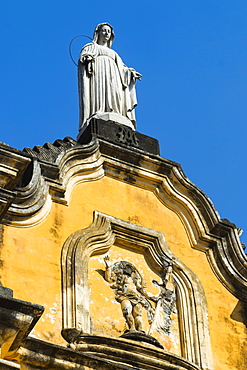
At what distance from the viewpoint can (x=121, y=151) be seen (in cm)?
1839

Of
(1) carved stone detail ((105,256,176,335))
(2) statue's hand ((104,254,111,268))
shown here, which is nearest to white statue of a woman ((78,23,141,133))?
(2) statue's hand ((104,254,111,268))

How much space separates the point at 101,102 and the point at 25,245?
4.06m

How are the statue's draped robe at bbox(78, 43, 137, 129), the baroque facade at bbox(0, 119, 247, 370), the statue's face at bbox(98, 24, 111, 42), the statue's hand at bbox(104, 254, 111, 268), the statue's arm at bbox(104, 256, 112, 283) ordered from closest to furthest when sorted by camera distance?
the baroque facade at bbox(0, 119, 247, 370) → the statue's arm at bbox(104, 256, 112, 283) → the statue's hand at bbox(104, 254, 111, 268) → the statue's draped robe at bbox(78, 43, 137, 129) → the statue's face at bbox(98, 24, 111, 42)

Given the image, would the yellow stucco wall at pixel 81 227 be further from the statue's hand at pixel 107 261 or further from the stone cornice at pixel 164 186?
the statue's hand at pixel 107 261

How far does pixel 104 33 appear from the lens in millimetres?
20781

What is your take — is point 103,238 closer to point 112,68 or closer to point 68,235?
point 68,235

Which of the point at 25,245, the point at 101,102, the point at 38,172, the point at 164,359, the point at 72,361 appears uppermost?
the point at 101,102

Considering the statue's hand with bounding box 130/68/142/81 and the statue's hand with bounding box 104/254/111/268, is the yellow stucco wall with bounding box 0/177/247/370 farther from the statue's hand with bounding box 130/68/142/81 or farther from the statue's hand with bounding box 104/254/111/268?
the statue's hand with bounding box 130/68/142/81

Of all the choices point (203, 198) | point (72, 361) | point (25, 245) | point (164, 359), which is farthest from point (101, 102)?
point (72, 361)

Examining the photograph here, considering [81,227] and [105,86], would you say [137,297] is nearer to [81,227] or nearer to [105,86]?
[81,227]

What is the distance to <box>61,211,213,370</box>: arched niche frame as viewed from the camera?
16.1m

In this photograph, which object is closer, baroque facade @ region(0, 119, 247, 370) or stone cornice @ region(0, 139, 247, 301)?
baroque facade @ region(0, 119, 247, 370)

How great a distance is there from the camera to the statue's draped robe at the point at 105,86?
64.4ft

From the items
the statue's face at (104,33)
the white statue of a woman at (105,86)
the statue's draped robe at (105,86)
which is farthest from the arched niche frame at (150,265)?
the statue's face at (104,33)
